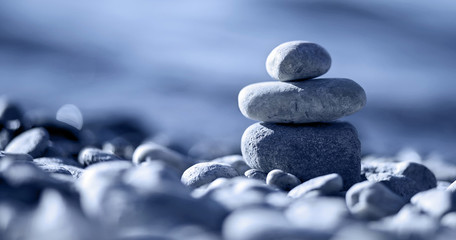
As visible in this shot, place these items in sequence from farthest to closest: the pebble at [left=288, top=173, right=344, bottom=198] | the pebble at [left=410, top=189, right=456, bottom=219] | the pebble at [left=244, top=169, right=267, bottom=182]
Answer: the pebble at [left=244, top=169, right=267, bottom=182]
the pebble at [left=288, top=173, right=344, bottom=198]
the pebble at [left=410, top=189, right=456, bottom=219]

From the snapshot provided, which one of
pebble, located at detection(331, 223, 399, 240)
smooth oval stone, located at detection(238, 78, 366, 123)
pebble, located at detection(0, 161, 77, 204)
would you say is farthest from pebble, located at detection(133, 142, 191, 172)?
pebble, located at detection(331, 223, 399, 240)

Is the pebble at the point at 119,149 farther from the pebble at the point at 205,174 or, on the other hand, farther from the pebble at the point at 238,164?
the pebble at the point at 205,174

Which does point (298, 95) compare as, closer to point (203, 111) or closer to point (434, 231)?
point (434, 231)

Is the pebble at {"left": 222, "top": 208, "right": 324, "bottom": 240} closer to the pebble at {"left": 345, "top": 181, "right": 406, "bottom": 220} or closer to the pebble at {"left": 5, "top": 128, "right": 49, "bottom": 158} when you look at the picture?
the pebble at {"left": 345, "top": 181, "right": 406, "bottom": 220}

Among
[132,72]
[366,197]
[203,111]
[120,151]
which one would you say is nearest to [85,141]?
[120,151]

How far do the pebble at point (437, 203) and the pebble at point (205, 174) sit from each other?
4.22 ft

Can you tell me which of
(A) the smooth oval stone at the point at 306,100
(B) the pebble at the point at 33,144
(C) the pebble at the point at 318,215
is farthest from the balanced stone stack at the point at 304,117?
(B) the pebble at the point at 33,144

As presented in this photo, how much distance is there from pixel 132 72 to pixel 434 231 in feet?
53.7

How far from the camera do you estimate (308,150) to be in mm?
3986

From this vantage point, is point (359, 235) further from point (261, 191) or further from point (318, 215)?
point (261, 191)

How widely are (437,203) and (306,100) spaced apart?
142 centimetres

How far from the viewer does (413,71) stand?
17.6m

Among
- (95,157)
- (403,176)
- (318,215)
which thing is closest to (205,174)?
(95,157)

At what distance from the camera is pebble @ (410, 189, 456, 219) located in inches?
105
